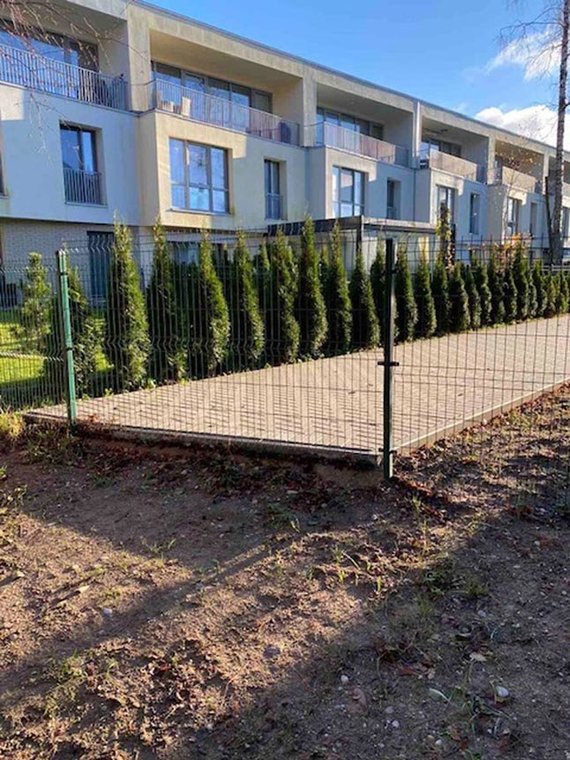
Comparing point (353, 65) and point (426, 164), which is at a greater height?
point (353, 65)

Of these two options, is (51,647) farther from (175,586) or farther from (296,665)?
(296,665)

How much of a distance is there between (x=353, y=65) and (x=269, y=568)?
25.8 meters

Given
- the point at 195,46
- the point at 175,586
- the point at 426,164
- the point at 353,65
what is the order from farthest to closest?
the point at 426,164 → the point at 353,65 → the point at 195,46 → the point at 175,586

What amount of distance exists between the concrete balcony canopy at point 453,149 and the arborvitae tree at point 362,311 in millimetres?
19285

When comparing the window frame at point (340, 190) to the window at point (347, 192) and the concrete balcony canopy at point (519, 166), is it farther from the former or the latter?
the concrete balcony canopy at point (519, 166)

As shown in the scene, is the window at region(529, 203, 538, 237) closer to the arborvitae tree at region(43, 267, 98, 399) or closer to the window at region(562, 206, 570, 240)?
the window at region(562, 206, 570, 240)

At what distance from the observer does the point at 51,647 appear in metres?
2.64

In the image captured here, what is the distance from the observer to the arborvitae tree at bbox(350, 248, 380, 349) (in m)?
10.4

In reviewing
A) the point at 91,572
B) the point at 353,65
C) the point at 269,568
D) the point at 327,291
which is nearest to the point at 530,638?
the point at 269,568

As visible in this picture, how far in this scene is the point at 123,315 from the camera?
7.25 m

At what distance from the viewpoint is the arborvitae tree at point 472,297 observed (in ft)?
43.9

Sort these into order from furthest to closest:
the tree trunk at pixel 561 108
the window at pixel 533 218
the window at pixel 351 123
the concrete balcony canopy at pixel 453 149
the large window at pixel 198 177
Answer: the window at pixel 533 218 → the concrete balcony canopy at pixel 453 149 → the window at pixel 351 123 → the tree trunk at pixel 561 108 → the large window at pixel 198 177

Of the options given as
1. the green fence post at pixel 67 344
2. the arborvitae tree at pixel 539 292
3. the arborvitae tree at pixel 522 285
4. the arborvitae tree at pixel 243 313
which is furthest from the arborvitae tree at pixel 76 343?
the arborvitae tree at pixel 539 292

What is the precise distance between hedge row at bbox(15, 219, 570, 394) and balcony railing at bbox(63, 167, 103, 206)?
9.92 m
